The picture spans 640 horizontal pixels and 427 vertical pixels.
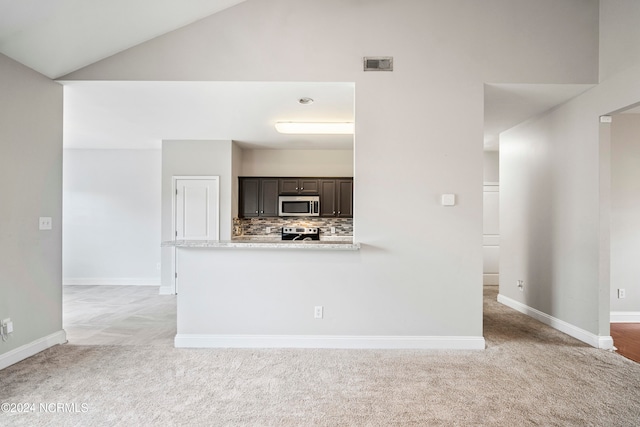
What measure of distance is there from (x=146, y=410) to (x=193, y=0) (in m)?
3.17

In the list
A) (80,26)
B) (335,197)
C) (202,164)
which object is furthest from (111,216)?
(80,26)

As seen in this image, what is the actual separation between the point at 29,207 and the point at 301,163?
3994 mm

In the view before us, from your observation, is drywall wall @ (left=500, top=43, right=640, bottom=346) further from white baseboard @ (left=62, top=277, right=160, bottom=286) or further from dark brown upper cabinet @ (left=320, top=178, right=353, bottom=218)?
white baseboard @ (left=62, top=277, right=160, bottom=286)

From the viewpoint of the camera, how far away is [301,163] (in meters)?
6.16

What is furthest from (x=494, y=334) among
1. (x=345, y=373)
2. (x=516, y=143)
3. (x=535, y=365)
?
(x=516, y=143)

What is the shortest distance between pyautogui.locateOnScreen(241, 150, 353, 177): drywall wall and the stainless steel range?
101cm

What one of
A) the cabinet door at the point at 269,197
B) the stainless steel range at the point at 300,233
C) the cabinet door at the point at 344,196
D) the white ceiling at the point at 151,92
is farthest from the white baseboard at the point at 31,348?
the cabinet door at the point at 344,196

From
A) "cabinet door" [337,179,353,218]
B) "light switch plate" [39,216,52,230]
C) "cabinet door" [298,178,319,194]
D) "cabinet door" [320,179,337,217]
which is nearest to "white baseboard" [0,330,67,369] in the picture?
"light switch plate" [39,216,52,230]

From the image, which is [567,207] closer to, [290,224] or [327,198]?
[327,198]

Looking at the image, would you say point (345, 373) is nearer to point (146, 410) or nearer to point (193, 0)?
point (146, 410)

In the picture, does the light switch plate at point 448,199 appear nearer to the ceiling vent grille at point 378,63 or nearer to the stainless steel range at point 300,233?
the ceiling vent grille at point 378,63

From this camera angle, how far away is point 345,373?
2623 mm

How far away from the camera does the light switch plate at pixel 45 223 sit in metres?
3.09

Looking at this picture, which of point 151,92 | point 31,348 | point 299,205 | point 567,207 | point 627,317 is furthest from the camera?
point 299,205
